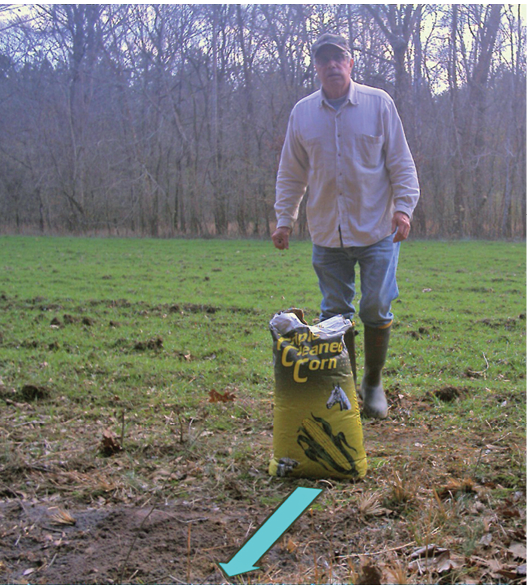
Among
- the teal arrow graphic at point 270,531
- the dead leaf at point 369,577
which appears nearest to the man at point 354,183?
the teal arrow graphic at point 270,531

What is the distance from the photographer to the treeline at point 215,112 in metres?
24.6

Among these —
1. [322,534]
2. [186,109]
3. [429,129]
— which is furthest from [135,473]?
[186,109]

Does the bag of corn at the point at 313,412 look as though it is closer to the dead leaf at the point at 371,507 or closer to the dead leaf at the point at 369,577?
the dead leaf at the point at 371,507

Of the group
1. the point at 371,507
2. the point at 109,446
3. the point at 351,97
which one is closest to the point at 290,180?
the point at 351,97

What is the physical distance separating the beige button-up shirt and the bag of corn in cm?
100

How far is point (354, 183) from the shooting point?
3.67 m

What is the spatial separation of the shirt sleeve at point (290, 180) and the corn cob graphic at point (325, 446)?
147cm

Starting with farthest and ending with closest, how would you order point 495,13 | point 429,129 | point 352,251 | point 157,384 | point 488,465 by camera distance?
point 429,129, point 495,13, point 157,384, point 352,251, point 488,465

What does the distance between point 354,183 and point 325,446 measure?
64.4 inches

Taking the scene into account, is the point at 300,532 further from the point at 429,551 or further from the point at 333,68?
the point at 333,68

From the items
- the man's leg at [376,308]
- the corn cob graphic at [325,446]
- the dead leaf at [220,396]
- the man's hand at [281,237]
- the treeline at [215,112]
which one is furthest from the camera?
the treeline at [215,112]

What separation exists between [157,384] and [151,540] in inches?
101

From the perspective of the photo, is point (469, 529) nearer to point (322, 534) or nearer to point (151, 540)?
point (322, 534)

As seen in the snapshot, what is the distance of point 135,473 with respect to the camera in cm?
302
